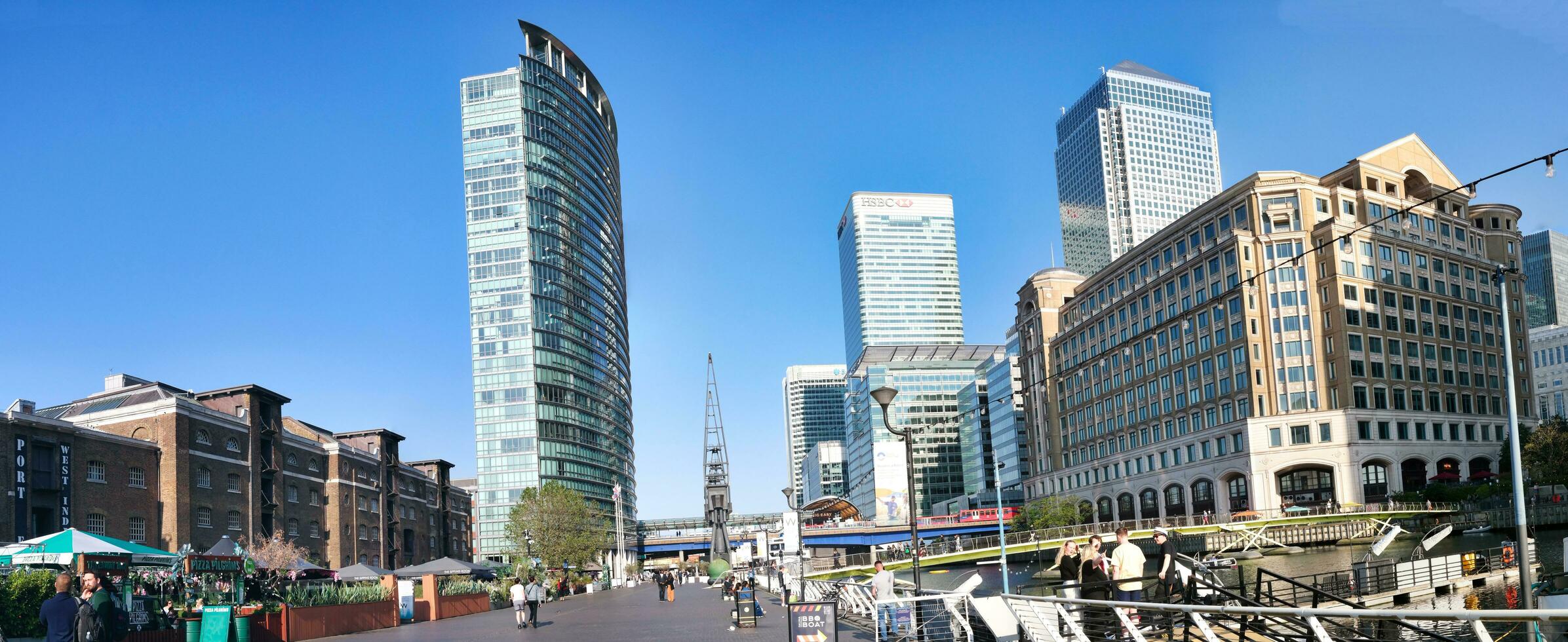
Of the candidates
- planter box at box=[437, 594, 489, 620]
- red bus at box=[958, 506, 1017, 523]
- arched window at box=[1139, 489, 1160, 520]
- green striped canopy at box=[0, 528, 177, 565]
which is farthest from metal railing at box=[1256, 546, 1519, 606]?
red bus at box=[958, 506, 1017, 523]

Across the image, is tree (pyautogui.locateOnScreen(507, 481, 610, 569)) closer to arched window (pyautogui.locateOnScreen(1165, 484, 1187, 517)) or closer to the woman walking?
arched window (pyautogui.locateOnScreen(1165, 484, 1187, 517))

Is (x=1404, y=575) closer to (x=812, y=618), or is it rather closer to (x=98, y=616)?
(x=812, y=618)

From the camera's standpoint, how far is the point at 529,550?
3856 inches

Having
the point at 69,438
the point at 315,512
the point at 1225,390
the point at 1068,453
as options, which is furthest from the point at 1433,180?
the point at 69,438

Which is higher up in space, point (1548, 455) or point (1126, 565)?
point (1126, 565)

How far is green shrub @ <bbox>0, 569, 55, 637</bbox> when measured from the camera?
28.2 metres

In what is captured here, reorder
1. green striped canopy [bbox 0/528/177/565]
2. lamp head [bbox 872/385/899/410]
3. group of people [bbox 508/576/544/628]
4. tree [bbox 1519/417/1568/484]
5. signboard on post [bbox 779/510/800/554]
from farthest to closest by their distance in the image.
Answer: tree [bbox 1519/417/1568/484] → group of people [bbox 508/576/544/628] → signboard on post [bbox 779/510/800/554] → green striped canopy [bbox 0/528/177/565] → lamp head [bbox 872/385/899/410]

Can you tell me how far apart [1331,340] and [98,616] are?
98061 mm

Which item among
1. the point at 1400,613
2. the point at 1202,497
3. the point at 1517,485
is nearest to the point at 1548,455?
the point at 1202,497

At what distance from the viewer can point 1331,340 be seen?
97.6 m

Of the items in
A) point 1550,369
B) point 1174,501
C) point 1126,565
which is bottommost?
point 1174,501

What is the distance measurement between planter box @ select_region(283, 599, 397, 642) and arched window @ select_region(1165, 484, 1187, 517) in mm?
82750

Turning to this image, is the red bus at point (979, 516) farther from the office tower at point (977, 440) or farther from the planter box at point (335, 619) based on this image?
the planter box at point (335, 619)

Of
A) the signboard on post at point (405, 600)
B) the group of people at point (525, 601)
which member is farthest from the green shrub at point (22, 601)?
the signboard on post at point (405, 600)
